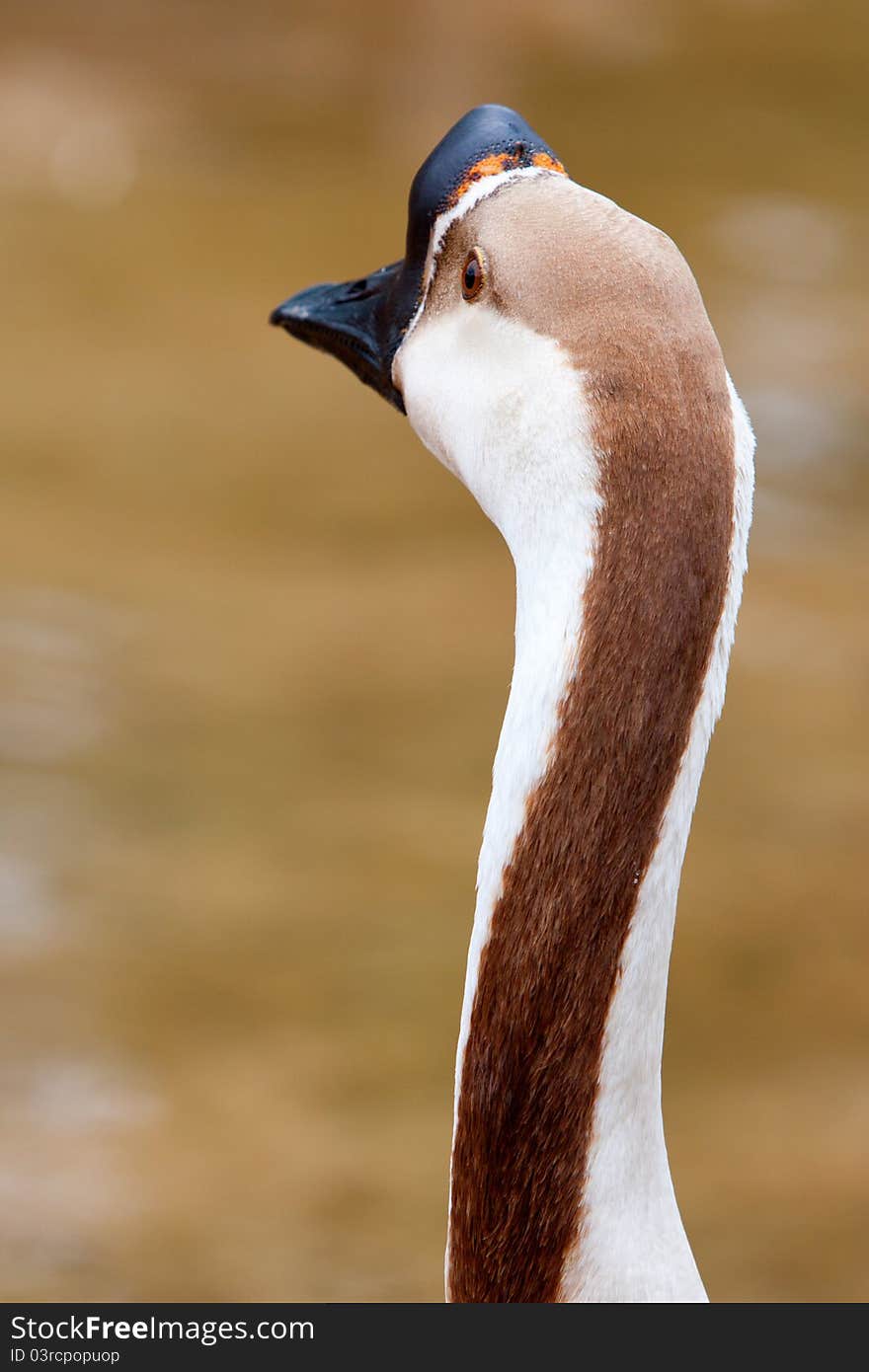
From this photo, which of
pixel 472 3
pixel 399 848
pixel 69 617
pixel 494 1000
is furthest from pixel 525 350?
pixel 472 3

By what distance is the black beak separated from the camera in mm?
2162

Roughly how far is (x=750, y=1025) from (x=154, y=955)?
5.26 ft

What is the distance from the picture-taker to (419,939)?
15.9 ft

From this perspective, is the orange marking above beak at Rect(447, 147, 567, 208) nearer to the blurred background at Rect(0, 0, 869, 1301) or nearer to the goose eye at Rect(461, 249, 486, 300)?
the goose eye at Rect(461, 249, 486, 300)

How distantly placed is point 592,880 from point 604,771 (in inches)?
4.1

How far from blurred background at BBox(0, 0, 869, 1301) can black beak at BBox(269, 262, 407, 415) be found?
2.30 meters

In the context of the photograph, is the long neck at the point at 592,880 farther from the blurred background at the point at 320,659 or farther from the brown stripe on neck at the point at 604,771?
the blurred background at the point at 320,659

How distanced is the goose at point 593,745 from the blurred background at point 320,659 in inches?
89.7

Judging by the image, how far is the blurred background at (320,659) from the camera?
4.18 m

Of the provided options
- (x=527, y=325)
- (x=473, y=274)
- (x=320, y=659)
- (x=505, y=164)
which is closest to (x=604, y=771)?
(x=527, y=325)

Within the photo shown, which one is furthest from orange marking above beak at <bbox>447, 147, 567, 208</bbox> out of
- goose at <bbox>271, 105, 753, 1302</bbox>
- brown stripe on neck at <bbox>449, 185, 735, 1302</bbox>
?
brown stripe on neck at <bbox>449, 185, 735, 1302</bbox>

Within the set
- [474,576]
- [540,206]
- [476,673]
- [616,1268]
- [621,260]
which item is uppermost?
[474,576]

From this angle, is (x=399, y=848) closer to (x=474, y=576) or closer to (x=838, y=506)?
(x=474, y=576)

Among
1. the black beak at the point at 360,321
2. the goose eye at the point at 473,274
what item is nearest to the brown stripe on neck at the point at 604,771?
the goose eye at the point at 473,274
